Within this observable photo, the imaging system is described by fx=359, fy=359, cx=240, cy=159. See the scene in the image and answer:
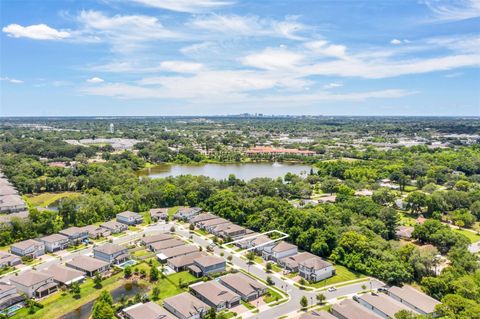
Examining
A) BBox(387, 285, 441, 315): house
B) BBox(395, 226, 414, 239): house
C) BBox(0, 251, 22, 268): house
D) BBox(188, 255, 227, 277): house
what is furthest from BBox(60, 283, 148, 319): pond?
BBox(395, 226, 414, 239): house

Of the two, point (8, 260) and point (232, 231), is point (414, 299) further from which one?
point (8, 260)

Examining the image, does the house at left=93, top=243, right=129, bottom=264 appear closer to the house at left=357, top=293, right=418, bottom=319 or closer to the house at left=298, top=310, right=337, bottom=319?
the house at left=298, top=310, right=337, bottom=319

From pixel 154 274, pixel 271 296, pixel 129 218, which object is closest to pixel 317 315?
pixel 271 296

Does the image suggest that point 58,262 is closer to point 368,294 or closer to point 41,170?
point 368,294

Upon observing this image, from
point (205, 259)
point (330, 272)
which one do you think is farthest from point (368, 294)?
point (205, 259)

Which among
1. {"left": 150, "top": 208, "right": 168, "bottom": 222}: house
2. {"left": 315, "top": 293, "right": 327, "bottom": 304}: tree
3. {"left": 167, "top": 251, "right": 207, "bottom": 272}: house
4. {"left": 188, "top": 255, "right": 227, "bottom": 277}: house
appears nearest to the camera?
{"left": 315, "top": 293, "right": 327, "bottom": 304}: tree

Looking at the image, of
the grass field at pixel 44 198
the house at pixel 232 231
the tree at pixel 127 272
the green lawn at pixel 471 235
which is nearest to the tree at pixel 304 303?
the house at pixel 232 231

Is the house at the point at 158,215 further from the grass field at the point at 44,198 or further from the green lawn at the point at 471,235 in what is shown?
the green lawn at the point at 471,235
